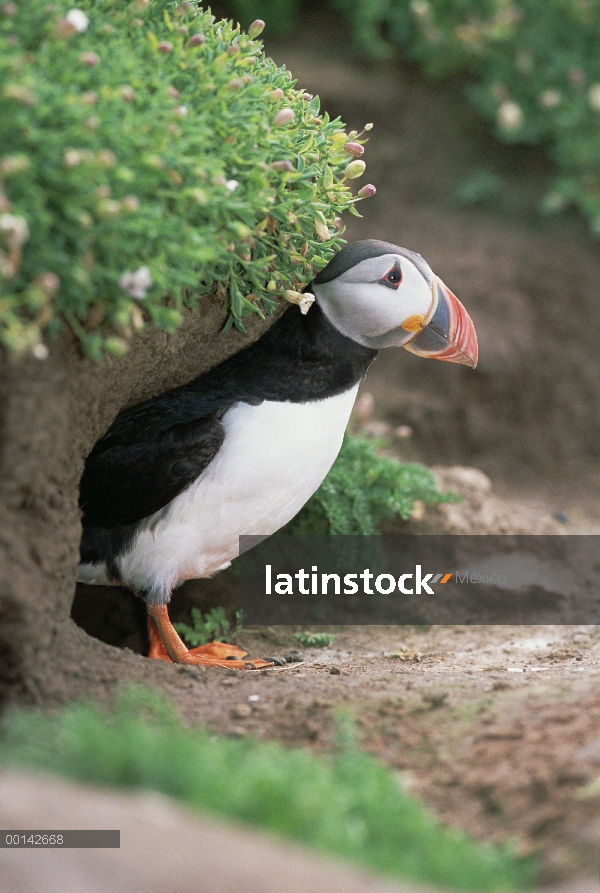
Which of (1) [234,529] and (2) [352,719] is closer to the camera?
(2) [352,719]

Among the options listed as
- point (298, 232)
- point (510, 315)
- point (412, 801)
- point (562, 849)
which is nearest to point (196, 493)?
point (298, 232)

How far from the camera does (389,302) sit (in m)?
4.72

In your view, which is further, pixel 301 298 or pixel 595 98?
pixel 595 98

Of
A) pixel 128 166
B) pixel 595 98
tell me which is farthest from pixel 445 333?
pixel 595 98

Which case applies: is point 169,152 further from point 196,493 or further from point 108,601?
point 108,601

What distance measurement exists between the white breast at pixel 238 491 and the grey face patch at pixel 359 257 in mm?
587

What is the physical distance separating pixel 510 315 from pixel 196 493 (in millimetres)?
4586

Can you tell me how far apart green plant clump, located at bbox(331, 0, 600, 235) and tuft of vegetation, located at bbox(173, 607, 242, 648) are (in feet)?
16.1

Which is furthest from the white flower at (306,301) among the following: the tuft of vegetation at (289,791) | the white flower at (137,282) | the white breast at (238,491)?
the tuft of vegetation at (289,791)

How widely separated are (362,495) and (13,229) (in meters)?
3.33

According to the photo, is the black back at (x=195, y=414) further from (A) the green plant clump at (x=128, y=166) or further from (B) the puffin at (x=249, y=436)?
(A) the green plant clump at (x=128, y=166)

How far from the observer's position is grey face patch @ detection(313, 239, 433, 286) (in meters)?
4.73

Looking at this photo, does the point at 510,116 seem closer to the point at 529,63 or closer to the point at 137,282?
the point at 529,63

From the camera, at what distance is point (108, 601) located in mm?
5633
